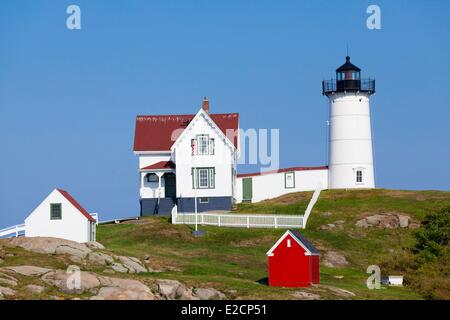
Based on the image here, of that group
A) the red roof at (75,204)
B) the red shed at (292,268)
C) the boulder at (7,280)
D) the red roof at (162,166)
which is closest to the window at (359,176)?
the red roof at (162,166)

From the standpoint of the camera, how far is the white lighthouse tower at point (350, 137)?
75.2 metres

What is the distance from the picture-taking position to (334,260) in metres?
58.2

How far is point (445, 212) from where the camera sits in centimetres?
6500

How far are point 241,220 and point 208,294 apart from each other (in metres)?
19.8

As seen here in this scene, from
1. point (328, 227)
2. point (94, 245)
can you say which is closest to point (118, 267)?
point (94, 245)

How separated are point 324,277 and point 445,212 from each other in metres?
13.8

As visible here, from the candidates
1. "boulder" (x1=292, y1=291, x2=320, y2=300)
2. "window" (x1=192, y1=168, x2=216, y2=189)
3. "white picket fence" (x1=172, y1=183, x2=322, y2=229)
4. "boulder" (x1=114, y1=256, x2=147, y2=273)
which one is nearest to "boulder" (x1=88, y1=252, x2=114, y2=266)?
"boulder" (x1=114, y1=256, x2=147, y2=273)

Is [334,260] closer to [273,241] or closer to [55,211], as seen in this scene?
[273,241]

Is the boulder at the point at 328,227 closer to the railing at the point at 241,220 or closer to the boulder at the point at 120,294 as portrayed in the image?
the railing at the point at 241,220

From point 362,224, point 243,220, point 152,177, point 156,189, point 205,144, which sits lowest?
point 362,224

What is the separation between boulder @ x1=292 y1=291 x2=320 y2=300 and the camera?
151ft

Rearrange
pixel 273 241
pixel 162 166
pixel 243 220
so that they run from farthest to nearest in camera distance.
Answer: pixel 162 166
pixel 243 220
pixel 273 241

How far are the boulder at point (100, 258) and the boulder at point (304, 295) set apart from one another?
971cm

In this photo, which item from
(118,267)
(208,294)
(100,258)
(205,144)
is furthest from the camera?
(205,144)
